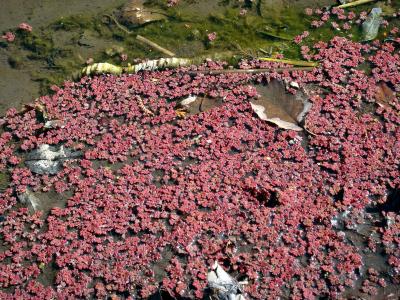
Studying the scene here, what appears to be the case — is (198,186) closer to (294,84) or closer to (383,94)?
(294,84)

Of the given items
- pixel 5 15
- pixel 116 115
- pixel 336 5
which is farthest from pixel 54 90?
pixel 336 5

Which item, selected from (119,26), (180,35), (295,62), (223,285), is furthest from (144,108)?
(223,285)

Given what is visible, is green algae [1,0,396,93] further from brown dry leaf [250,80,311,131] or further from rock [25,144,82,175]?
A: rock [25,144,82,175]

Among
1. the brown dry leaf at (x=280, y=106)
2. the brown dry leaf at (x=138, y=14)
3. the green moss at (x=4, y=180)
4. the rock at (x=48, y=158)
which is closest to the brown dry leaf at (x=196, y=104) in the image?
the brown dry leaf at (x=280, y=106)

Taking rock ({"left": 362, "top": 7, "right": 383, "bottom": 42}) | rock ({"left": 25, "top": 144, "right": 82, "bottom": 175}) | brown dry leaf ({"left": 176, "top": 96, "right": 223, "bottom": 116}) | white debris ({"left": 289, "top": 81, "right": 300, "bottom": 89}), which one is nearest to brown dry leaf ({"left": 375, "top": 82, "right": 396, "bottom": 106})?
rock ({"left": 362, "top": 7, "right": 383, "bottom": 42})

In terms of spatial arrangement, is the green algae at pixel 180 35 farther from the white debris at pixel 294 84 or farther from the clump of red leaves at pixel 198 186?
the white debris at pixel 294 84
